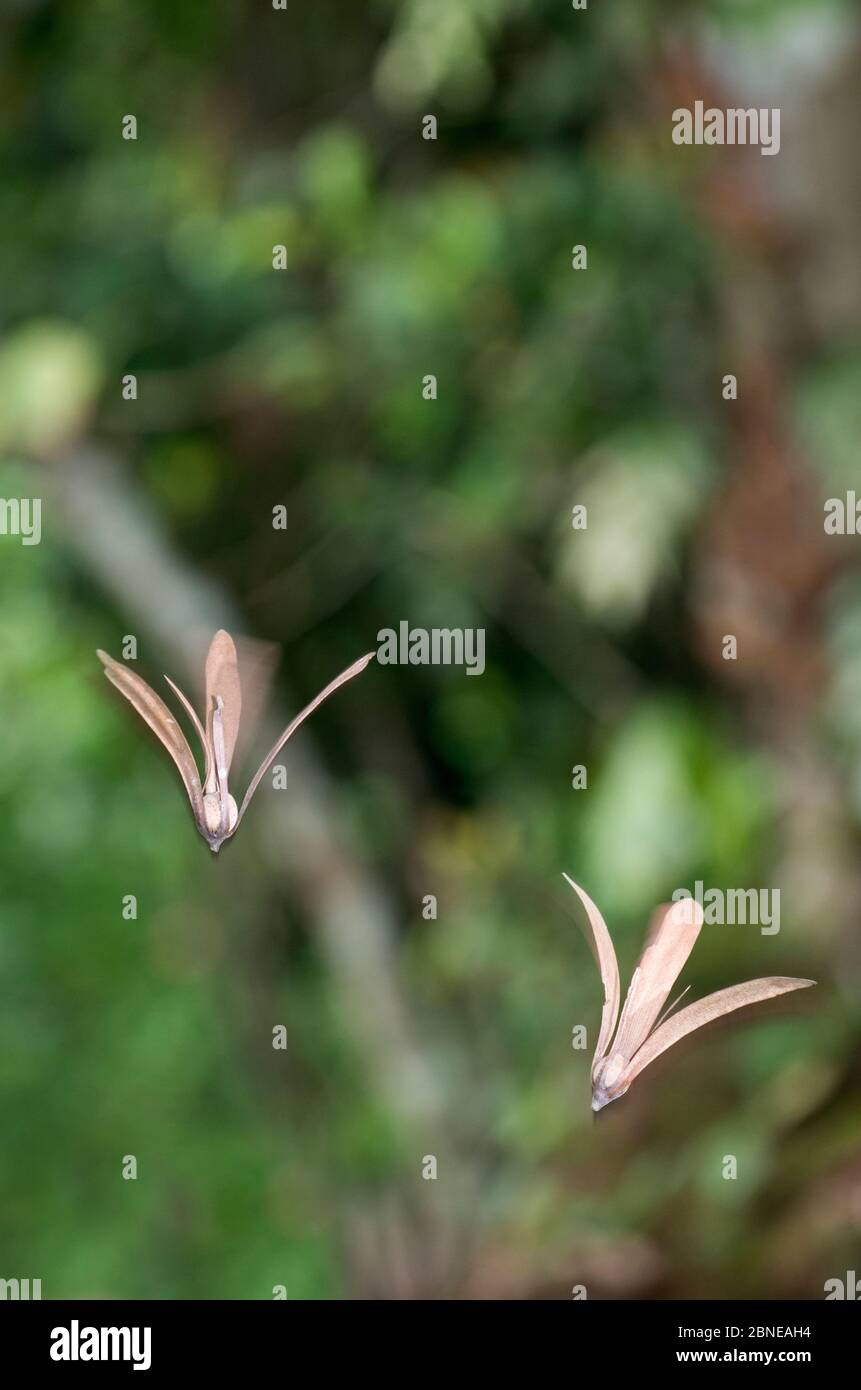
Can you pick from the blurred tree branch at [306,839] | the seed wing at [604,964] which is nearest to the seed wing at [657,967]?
the seed wing at [604,964]

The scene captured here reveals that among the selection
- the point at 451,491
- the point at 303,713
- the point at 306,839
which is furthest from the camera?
the point at 306,839

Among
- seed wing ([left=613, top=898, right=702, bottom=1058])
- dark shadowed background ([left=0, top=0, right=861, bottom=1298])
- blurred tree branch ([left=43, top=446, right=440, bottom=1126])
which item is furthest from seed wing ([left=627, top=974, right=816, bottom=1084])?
blurred tree branch ([left=43, top=446, right=440, bottom=1126])

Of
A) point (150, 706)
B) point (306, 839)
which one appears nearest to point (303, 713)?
point (150, 706)

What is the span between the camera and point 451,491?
5.05 feet

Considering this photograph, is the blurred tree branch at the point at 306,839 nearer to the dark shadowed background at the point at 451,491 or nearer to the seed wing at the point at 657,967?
the dark shadowed background at the point at 451,491

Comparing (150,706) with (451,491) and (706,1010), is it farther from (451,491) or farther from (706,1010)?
(451,491)

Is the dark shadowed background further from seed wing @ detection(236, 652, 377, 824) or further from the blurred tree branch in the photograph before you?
seed wing @ detection(236, 652, 377, 824)

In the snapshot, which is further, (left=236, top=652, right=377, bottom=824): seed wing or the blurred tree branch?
the blurred tree branch

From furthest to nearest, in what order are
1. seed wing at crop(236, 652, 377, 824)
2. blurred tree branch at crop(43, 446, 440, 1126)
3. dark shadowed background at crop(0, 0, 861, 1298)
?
blurred tree branch at crop(43, 446, 440, 1126)
dark shadowed background at crop(0, 0, 861, 1298)
seed wing at crop(236, 652, 377, 824)

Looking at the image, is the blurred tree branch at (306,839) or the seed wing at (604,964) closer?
the seed wing at (604,964)

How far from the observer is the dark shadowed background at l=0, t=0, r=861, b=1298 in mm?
1337

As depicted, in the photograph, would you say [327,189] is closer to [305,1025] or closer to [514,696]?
[514,696]

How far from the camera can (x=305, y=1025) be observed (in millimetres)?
1923

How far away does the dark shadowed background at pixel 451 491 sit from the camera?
134 cm
